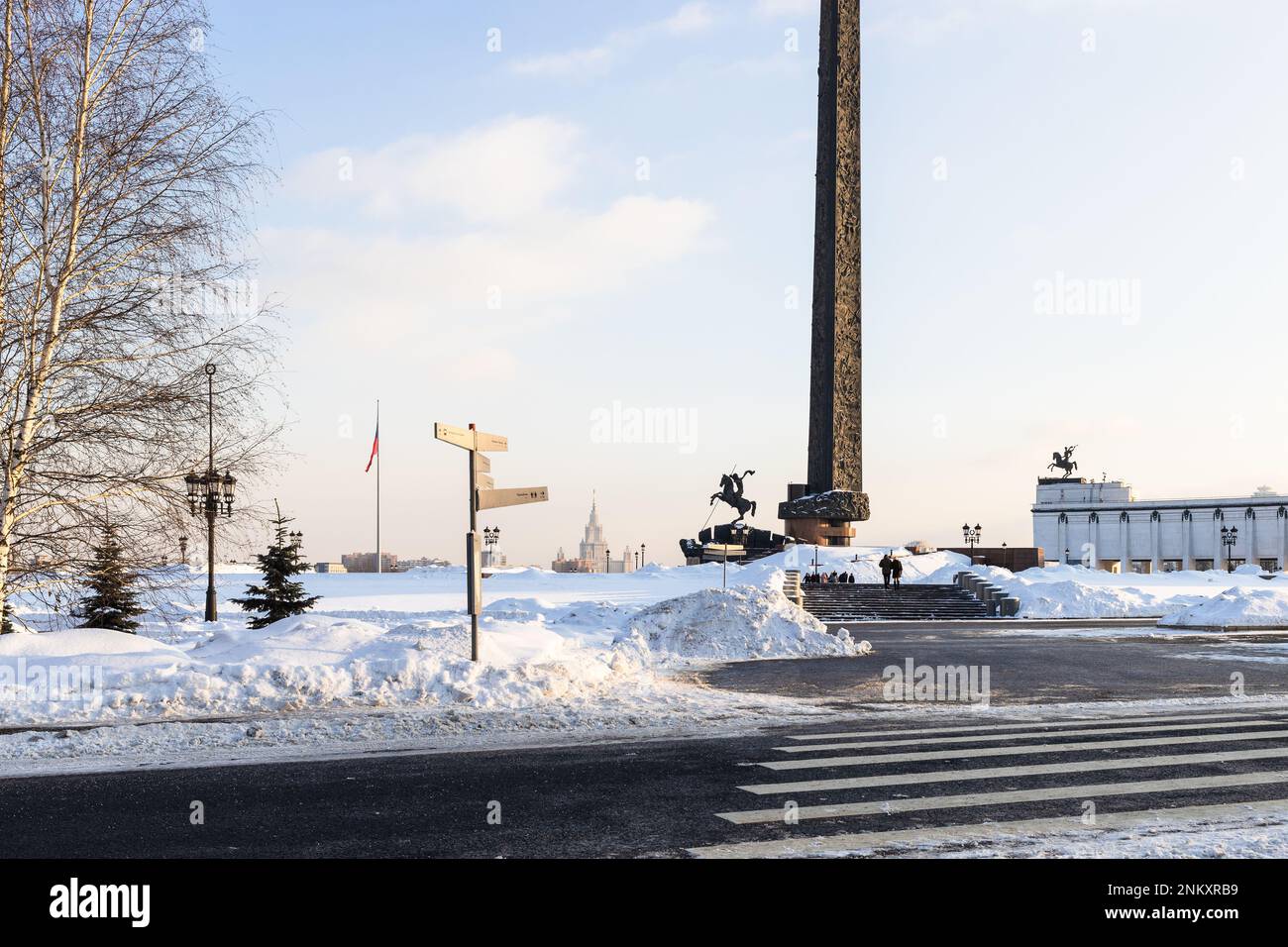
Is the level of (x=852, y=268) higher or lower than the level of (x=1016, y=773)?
higher

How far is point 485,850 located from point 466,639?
31.3 feet

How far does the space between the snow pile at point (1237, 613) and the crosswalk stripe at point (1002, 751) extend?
23.5 m

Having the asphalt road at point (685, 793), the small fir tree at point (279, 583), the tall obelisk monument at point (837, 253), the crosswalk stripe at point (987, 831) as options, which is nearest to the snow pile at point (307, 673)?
the asphalt road at point (685, 793)

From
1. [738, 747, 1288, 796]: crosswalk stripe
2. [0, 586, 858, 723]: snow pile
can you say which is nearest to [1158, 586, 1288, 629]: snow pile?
[0, 586, 858, 723]: snow pile

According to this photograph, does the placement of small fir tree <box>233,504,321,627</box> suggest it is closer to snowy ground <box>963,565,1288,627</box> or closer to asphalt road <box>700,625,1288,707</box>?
asphalt road <box>700,625,1288,707</box>

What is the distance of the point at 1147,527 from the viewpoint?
13738 cm

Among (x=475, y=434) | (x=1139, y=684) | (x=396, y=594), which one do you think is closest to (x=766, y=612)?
(x=1139, y=684)

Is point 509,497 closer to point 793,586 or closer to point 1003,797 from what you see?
point 1003,797

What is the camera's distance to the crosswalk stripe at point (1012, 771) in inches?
320

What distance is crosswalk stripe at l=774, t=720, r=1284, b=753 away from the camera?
10133 millimetres

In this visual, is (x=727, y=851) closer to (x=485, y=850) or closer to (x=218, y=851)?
(x=485, y=850)

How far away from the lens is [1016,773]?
340 inches

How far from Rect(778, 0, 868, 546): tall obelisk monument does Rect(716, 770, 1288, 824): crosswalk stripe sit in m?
45.0

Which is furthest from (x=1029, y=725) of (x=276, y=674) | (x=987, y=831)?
(x=276, y=674)
